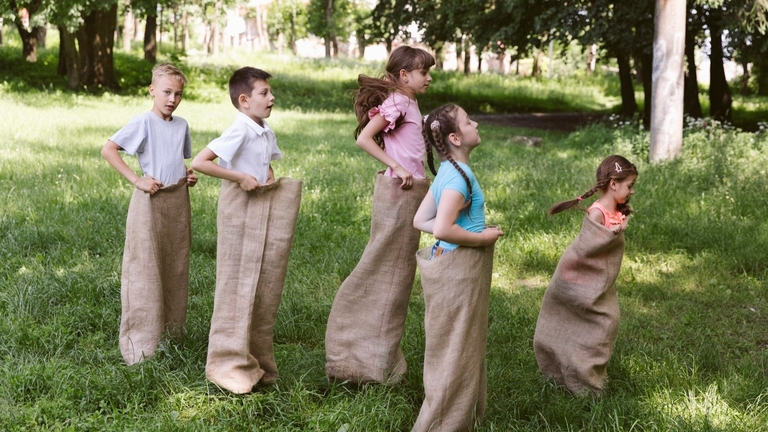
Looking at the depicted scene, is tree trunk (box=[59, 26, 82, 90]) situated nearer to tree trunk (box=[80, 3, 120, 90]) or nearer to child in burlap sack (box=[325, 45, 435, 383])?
tree trunk (box=[80, 3, 120, 90])

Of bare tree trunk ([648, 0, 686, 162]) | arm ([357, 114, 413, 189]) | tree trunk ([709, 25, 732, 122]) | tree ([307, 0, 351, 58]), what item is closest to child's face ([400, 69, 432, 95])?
arm ([357, 114, 413, 189])

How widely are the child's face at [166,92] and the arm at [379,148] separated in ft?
3.70

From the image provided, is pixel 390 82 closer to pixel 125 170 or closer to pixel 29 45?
pixel 125 170

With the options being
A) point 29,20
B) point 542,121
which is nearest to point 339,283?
point 542,121

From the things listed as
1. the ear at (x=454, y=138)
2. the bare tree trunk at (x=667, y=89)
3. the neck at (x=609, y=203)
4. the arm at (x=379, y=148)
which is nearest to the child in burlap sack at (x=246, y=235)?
the arm at (x=379, y=148)

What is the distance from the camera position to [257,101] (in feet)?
14.2

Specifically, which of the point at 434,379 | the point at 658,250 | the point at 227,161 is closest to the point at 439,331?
the point at 434,379

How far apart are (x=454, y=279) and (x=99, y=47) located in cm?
2530

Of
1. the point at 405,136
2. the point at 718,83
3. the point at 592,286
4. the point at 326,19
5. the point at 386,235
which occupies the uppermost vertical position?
the point at 326,19

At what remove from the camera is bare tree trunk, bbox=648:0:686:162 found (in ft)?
39.8

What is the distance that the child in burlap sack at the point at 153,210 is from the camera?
4.71 m

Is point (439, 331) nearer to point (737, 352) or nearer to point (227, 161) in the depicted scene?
point (227, 161)

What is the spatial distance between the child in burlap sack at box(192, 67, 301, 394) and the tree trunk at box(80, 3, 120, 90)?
23435 millimetres

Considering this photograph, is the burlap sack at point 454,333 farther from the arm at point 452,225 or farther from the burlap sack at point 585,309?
the burlap sack at point 585,309
